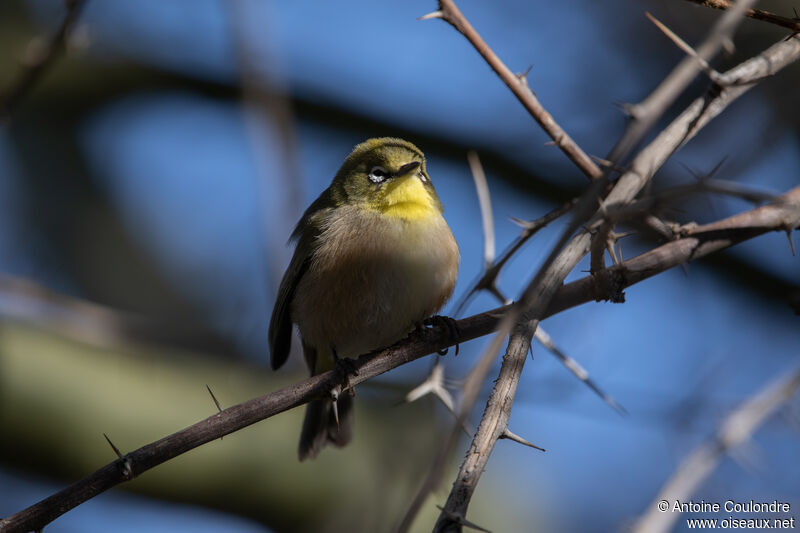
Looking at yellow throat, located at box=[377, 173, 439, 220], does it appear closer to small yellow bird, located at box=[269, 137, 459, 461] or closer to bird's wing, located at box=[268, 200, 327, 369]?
small yellow bird, located at box=[269, 137, 459, 461]

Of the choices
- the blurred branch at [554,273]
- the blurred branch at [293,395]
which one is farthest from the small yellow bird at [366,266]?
the blurred branch at [554,273]

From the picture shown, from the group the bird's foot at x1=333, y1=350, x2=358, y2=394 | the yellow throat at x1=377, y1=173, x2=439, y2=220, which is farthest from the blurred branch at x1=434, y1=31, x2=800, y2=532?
the yellow throat at x1=377, y1=173, x2=439, y2=220

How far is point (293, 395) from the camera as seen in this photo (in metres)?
3.34

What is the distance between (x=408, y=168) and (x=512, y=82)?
213 cm

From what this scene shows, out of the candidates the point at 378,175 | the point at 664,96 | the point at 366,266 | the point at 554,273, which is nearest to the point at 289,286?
the point at 366,266

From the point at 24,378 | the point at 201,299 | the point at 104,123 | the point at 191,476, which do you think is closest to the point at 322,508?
the point at 191,476

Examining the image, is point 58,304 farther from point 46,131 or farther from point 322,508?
point 46,131

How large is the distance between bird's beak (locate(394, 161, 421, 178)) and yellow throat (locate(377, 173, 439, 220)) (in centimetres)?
4

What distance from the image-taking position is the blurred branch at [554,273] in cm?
238

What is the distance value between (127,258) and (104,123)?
3.20m

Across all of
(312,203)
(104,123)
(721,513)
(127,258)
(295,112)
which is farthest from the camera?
(127,258)

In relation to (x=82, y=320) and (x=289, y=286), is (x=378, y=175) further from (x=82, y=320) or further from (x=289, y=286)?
(x=82, y=320)

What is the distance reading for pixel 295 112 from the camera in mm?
8805

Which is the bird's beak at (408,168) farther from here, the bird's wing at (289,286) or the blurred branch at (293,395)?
the blurred branch at (293,395)
